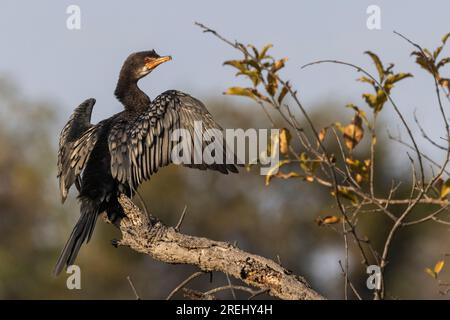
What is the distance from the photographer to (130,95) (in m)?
9.01

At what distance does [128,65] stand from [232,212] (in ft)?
97.4

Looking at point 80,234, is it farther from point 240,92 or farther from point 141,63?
point 240,92

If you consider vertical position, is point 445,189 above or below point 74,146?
above

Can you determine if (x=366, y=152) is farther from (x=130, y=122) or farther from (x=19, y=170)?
(x=130, y=122)

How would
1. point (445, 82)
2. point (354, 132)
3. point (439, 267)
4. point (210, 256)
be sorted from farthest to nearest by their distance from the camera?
1. point (210, 256)
2. point (439, 267)
3. point (445, 82)
4. point (354, 132)

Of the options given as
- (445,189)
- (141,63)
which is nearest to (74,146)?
(141,63)

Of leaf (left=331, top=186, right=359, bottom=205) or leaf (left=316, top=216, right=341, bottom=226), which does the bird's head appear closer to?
leaf (left=316, top=216, right=341, bottom=226)

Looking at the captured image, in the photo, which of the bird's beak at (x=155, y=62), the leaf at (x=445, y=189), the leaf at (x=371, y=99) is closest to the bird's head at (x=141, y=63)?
the bird's beak at (x=155, y=62)

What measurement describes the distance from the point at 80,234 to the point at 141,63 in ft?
7.36

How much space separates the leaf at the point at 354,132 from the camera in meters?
5.09

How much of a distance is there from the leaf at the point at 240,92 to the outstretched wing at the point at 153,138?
2.79 meters

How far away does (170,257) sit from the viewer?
6.53 m

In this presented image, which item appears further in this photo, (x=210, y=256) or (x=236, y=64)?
(x=210, y=256)

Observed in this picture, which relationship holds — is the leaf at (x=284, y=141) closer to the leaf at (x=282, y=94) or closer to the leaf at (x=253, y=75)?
the leaf at (x=282, y=94)
